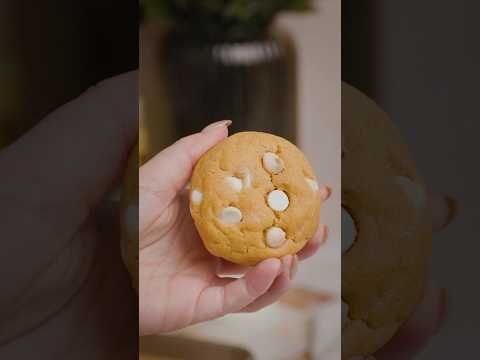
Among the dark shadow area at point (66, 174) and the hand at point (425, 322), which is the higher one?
the dark shadow area at point (66, 174)

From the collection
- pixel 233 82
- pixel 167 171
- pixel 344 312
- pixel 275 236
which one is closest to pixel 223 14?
pixel 233 82

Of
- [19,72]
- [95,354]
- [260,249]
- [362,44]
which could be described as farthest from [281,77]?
[95,354]

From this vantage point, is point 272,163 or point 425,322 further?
point 425,322

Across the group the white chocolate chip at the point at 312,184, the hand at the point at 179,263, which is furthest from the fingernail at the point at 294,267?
the white chocolate chip at the point at 312,184

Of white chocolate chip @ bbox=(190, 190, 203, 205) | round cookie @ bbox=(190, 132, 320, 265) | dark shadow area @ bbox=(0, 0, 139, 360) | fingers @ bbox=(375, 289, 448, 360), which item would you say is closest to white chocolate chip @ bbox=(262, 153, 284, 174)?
round cookie @ bbox=(190, 132, 320, 265)

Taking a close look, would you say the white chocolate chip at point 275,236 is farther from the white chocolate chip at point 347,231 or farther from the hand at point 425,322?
the hand at point 425,322

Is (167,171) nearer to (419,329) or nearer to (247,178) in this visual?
(247,178)
